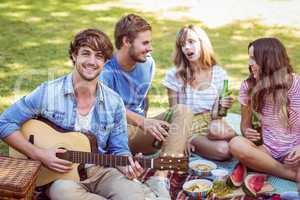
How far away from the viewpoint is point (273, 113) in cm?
402

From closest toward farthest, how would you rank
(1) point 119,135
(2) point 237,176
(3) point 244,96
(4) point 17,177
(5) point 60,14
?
(4) point 17,177
(1) point 119,135
(2) point 237,176
(3) point 244,96
(5) point 60,14

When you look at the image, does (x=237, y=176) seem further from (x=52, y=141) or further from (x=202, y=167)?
(x=52, y=141)

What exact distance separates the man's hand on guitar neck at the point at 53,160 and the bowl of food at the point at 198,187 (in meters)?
0.81

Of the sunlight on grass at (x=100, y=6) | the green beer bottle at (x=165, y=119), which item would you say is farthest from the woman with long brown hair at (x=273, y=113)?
the sunlight on grass at (x=100, y=6)

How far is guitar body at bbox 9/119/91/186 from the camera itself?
353cm

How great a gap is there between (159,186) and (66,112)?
0.76 metres

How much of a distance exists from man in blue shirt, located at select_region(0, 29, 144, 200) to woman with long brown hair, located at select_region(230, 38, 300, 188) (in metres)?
0.88

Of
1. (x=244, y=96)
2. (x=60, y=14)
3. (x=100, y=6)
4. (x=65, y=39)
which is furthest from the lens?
(x=100, y=6)

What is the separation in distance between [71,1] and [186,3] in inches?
65.0

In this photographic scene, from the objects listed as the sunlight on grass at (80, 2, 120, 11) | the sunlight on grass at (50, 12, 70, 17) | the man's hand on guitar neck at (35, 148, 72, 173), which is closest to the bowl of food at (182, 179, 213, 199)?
the man's hand on guitar neck at (35, 148, 72, 173)

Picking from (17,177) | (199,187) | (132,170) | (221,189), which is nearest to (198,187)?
(199,187)

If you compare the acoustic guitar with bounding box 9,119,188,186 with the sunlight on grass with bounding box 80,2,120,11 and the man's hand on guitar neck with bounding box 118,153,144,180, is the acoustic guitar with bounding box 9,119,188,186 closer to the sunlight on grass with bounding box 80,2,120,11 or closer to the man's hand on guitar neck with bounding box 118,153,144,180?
the man's hand on guitar neck with bounding box 118,153,144,180

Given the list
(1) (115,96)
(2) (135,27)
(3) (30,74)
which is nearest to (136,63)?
(2) (135,27)

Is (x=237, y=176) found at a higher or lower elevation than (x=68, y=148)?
lower
